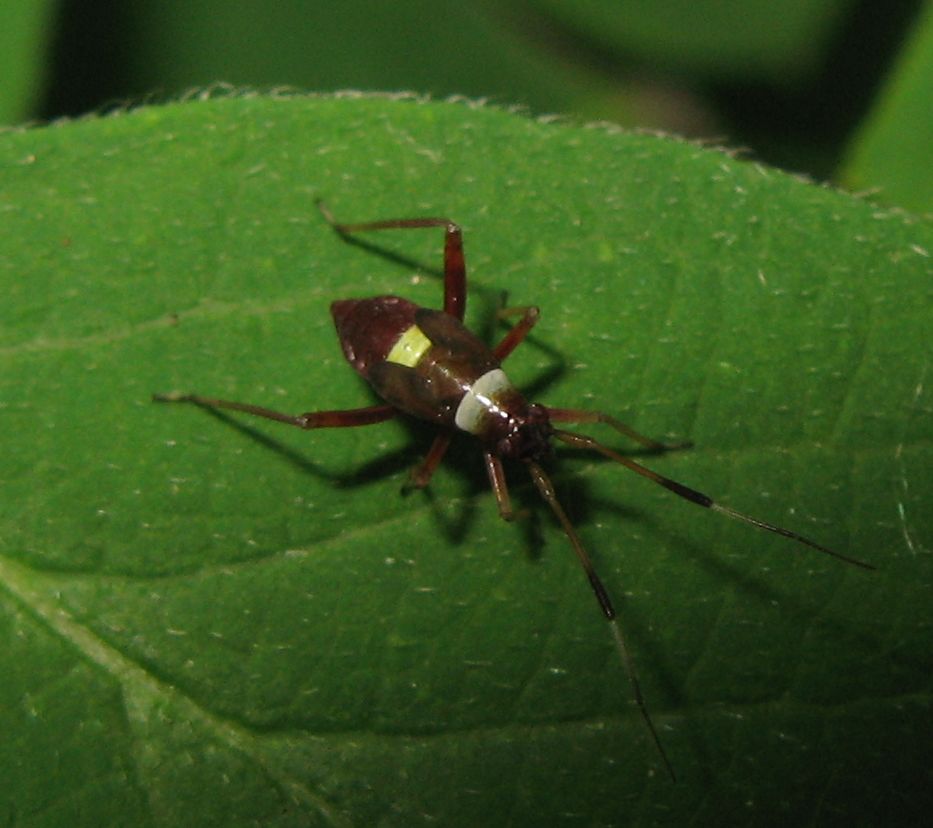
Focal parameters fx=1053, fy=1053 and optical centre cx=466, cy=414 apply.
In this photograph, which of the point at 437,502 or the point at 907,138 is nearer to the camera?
the point at 437,502

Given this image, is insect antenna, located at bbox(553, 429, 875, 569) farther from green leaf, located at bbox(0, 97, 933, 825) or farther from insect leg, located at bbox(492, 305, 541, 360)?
insect leg, located at bbox(492, 305, 541, 360)

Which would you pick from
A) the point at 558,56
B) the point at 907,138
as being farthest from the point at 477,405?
the point at 558,56

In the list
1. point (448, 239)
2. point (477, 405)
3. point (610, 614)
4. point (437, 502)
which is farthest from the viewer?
point (477, 405)

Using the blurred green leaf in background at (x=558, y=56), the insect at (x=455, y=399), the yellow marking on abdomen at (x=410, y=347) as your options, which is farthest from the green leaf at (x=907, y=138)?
the yellow marking on abdomen at (x=410, y=347)

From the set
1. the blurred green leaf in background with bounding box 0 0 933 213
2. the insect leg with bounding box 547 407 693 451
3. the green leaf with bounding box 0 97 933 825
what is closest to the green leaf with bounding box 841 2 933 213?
the blurred green leaf in background with bounding box 0 0 933 213

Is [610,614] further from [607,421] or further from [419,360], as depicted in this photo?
[419,360]

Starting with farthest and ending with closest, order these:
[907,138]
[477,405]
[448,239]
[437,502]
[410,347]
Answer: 1. [907,138]
2. [410,347]
3. [477,405]
4. [448,239]
5. [437,502]
